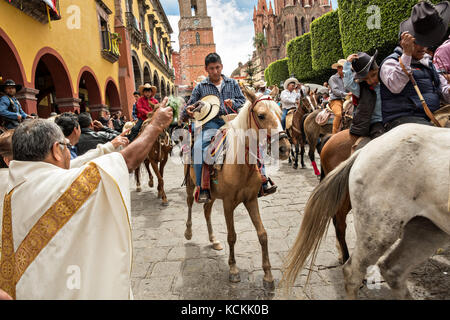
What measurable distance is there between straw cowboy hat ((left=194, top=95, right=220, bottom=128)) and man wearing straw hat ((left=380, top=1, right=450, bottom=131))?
190cm

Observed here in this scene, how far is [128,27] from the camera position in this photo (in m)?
18.3

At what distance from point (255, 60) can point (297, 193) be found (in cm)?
7974

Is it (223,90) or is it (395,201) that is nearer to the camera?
(395,201)

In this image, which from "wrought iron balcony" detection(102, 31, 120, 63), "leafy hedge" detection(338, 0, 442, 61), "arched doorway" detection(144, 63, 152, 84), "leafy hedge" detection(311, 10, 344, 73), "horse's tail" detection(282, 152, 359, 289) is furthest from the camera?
"arched doorway" detection(144, 63, 152, 84)

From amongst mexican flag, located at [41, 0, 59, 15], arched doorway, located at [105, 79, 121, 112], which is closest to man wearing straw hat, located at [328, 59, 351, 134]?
mexican flag, located at [41, 0, 59, 15]

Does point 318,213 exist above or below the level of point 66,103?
below

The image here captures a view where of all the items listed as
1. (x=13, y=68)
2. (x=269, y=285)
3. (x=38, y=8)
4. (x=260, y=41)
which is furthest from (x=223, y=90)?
(x=260, y=41)

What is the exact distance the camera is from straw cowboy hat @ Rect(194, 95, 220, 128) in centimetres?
353

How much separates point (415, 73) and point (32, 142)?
330 cm

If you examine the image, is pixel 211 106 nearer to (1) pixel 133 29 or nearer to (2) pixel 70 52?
(2) pixel 70 52

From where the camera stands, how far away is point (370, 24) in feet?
44.1

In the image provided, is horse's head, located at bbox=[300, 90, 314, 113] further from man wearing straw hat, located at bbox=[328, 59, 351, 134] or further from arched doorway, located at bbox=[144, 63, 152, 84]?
arched doorway, located at bbox=[144, 63, 152, 84]

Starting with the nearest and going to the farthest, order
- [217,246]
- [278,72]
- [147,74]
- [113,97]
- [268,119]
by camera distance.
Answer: [268,119] → [217,246] → [113,97] → [147,74] → [278,72]
